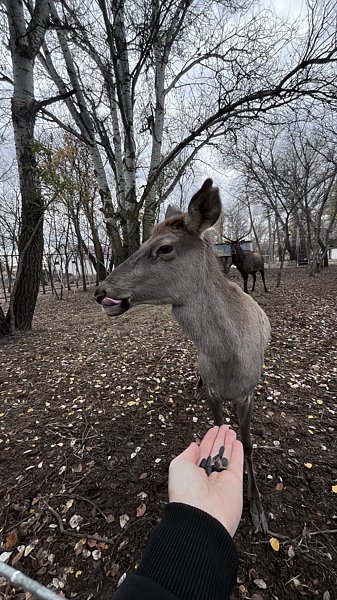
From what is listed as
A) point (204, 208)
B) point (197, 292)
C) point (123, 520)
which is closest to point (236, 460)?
point (197, 292)

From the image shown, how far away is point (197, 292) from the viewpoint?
2068 millimetres

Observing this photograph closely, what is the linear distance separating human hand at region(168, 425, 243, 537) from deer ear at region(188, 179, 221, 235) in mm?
1572

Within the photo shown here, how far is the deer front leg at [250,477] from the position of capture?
2.12 meters

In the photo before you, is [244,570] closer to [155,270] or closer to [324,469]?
[324,469]

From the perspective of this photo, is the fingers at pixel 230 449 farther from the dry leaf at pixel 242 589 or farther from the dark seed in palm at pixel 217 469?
the dry leaf at pixel 242 589

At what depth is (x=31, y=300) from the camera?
6.61 meters

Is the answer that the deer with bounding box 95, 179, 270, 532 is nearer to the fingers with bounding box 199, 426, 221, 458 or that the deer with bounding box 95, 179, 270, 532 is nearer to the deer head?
the deer head

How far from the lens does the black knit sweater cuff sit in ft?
2.86

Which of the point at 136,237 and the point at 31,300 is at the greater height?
the point at 136,237

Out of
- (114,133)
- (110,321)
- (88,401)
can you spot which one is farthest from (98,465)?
(114,133)

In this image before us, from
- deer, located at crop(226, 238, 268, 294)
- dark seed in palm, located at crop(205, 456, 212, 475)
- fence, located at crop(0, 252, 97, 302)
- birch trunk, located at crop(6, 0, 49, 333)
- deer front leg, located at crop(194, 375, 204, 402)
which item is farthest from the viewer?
fence, located at crop(0, 252, 97, 302)

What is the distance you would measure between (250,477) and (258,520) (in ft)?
0.96

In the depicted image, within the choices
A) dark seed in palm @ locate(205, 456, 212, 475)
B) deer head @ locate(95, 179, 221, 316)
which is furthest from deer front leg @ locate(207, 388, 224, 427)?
deer head @ locate(95, 179, 221, 316)

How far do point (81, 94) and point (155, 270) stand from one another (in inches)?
339
